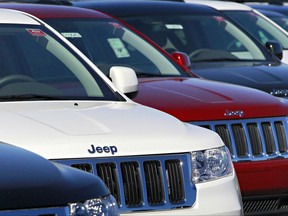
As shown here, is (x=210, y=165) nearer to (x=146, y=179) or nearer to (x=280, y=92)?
(x=146, y=179)

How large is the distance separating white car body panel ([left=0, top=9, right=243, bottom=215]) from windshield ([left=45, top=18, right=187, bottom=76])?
265cm

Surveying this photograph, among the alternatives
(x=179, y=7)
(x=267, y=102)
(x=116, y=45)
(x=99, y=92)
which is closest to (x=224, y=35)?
(x=179, y=7)

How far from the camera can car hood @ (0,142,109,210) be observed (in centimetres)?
509

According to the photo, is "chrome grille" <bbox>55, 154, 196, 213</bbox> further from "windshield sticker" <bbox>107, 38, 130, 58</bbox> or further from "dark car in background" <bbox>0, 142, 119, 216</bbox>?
"windshield sticker" <bbox>107, 38, 130, 58</bbox>

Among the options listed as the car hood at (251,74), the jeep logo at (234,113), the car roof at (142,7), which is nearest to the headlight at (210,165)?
the jeep logo at (234,113)

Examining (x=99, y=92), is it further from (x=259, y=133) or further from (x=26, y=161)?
(x=26, y=161)

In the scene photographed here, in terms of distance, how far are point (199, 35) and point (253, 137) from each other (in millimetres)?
4118

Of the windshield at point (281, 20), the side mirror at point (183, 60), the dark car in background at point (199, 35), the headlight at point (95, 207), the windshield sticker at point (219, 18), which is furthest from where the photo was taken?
the windshield at point (281, 20)

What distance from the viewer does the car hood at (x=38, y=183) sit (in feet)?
16.7

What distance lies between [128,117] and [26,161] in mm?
2007

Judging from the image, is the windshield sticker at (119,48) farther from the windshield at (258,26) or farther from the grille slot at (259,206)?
the windshield at (258,26)

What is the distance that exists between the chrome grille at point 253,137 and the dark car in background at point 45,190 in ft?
11.2

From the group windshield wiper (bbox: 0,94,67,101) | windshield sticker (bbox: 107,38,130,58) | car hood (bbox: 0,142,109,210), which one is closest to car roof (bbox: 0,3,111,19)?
windshield sticker (bbox: 107,38,130,58)

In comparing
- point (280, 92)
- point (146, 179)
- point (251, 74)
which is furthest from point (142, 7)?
point (146, 179)
